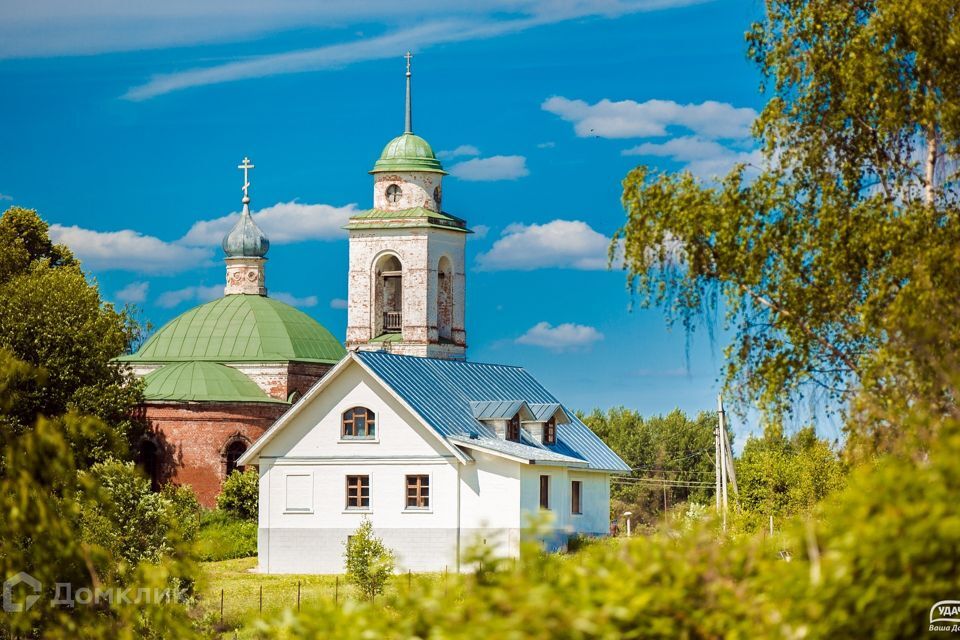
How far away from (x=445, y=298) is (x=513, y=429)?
2007 cm

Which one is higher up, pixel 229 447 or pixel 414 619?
pixel 229 447

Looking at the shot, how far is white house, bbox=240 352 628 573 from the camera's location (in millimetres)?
40938

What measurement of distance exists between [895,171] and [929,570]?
1234cm

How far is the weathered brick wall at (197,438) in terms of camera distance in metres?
55.2

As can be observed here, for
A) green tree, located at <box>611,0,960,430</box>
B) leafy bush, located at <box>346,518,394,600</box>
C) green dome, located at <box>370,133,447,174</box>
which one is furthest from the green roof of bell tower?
green tree, located at <box>611,0,960,430</box>

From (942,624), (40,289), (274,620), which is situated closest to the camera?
(942,624)

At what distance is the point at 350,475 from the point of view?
139 feet

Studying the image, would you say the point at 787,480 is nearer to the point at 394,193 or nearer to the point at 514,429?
the point at 394,193

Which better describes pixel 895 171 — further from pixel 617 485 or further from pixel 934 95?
pixel 617 485

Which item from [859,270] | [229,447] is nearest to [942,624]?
[859,270]

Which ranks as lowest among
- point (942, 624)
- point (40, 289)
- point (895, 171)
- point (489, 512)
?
point (942, 624)

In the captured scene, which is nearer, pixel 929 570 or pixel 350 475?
pixel 929 570

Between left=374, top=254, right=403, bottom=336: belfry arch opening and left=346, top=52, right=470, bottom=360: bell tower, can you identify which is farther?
left=374, top=254, right=403, bottom=336: belfry arch opening

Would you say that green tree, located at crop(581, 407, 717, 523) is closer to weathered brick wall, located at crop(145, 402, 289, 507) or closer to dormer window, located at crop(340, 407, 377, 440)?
weathered brick wall, located at crop(145, 402, 289, 507)
